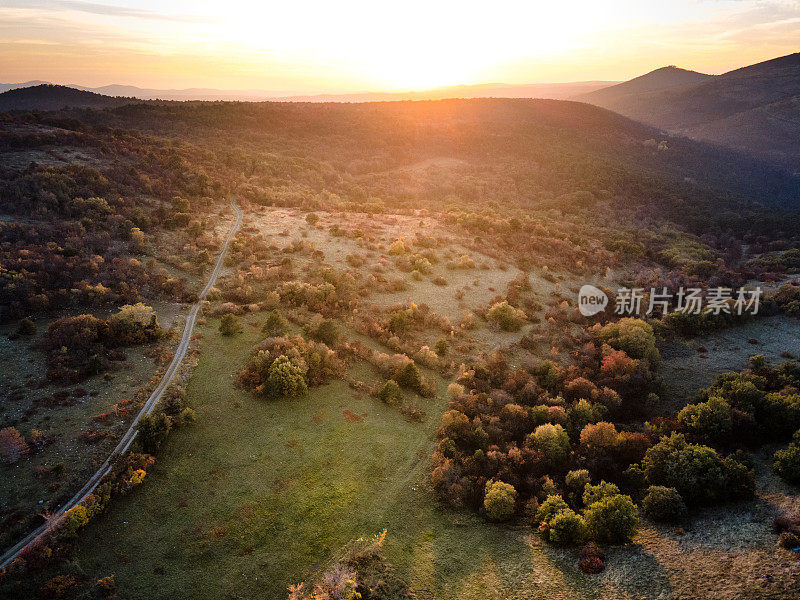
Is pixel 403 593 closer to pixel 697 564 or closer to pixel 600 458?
pixel 697 564

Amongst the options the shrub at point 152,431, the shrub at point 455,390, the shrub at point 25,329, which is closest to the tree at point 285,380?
the shrub at point 152,431

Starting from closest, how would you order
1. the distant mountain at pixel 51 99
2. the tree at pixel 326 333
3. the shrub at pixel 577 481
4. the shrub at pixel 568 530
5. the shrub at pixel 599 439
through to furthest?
the shrub at pixel 568 530 → the shrub at pixel 577 481 → the shrub at pixel 599 439 → the tree at pixel 326 333 → the distant mountain at pixel 51 99

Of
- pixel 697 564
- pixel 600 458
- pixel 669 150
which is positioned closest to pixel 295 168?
pixel 600 458

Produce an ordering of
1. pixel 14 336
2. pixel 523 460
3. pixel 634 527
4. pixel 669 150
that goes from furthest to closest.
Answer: pixel 669 150 < pixel 14 336 < pixel 523 460 < pixel 634 527

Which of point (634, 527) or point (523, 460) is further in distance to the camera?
point (523, 460)

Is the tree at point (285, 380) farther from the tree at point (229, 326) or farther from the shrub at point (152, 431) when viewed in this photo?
the shrub at point (152, 431)

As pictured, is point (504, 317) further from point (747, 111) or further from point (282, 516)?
point (747, 111)

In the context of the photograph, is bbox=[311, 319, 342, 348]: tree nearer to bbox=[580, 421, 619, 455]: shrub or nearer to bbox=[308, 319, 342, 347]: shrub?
bbox=[308, 319, 342, 347]: shrub

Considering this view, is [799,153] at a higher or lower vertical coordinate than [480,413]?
higher
